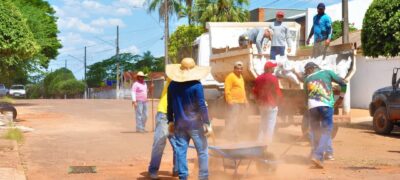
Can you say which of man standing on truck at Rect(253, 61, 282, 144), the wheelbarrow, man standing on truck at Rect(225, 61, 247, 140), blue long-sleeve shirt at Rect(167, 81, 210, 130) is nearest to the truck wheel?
man standing on truck at Rect(225, 61, 247, 140)

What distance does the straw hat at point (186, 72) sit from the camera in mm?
6941

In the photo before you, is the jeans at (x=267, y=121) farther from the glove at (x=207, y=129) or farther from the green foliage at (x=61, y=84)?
the green foliage at (x=61, y=84)

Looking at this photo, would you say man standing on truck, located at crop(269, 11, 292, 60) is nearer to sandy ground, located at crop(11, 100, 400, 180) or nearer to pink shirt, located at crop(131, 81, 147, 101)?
sandy ground, located at crop(11, 100, 400, 180)

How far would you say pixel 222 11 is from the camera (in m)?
39.1

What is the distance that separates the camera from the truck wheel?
586 inches

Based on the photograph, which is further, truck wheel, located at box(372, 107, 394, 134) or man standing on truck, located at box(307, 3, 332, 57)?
truck wheel, located at box(372, 107, 394, 134)

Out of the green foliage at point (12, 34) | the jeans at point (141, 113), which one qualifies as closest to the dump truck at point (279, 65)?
the jeans at point (141, 113)

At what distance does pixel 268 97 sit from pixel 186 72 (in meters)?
3.41

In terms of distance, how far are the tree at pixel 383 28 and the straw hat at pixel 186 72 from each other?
33.2 feet

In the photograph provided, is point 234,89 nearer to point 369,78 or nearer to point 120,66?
point 369,78

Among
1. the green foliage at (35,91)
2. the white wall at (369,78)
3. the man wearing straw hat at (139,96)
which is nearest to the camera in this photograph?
the man wearing straw hat at (139,96)

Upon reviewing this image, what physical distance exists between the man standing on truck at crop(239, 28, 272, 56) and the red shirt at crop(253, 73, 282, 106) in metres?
1.62

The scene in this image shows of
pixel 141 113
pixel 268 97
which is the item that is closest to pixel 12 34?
pixel 141 113

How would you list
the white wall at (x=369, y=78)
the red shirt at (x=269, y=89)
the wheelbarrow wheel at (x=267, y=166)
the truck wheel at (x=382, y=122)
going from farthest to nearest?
1. the white wall at (x=369, y=78)
2. the truck wheel at (x=382, y=122)
3. the red shirt at (x=269, y=89)
4. the wheelbarrow wheel at (x=267, y=166)
